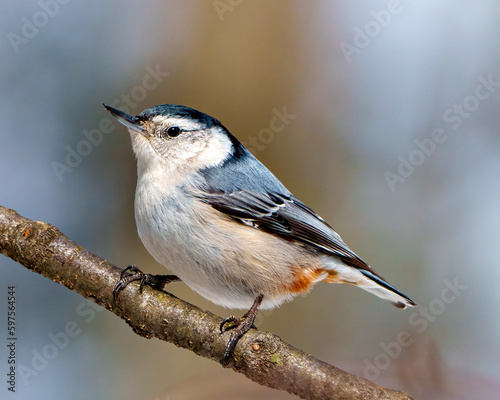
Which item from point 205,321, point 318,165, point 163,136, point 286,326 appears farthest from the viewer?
point 318,165

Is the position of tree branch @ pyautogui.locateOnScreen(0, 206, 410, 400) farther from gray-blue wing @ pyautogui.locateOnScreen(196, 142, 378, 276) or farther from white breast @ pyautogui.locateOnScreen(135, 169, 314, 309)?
gray-blue wing @ pyautogui.locateOnScreen(196, 142, 378, 276)

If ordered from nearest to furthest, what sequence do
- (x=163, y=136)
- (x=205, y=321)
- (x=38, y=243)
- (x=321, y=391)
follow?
(x=321, y=391) → (x=205, y=321) → (x=38, y=243) → (x=163, y=136)

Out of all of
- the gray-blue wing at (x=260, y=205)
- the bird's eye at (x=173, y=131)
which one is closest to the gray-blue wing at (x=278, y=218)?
the gray-blue wing at (x=260, y=205)

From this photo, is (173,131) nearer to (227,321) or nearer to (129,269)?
(129,269)

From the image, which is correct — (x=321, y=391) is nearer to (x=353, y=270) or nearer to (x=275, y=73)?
(x=353, y=270)

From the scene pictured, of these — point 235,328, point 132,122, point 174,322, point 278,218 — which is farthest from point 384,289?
point 132,122

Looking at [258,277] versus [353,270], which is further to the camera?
[353,270]

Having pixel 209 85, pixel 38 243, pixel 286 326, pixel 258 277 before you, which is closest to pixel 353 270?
pixel 258 277
